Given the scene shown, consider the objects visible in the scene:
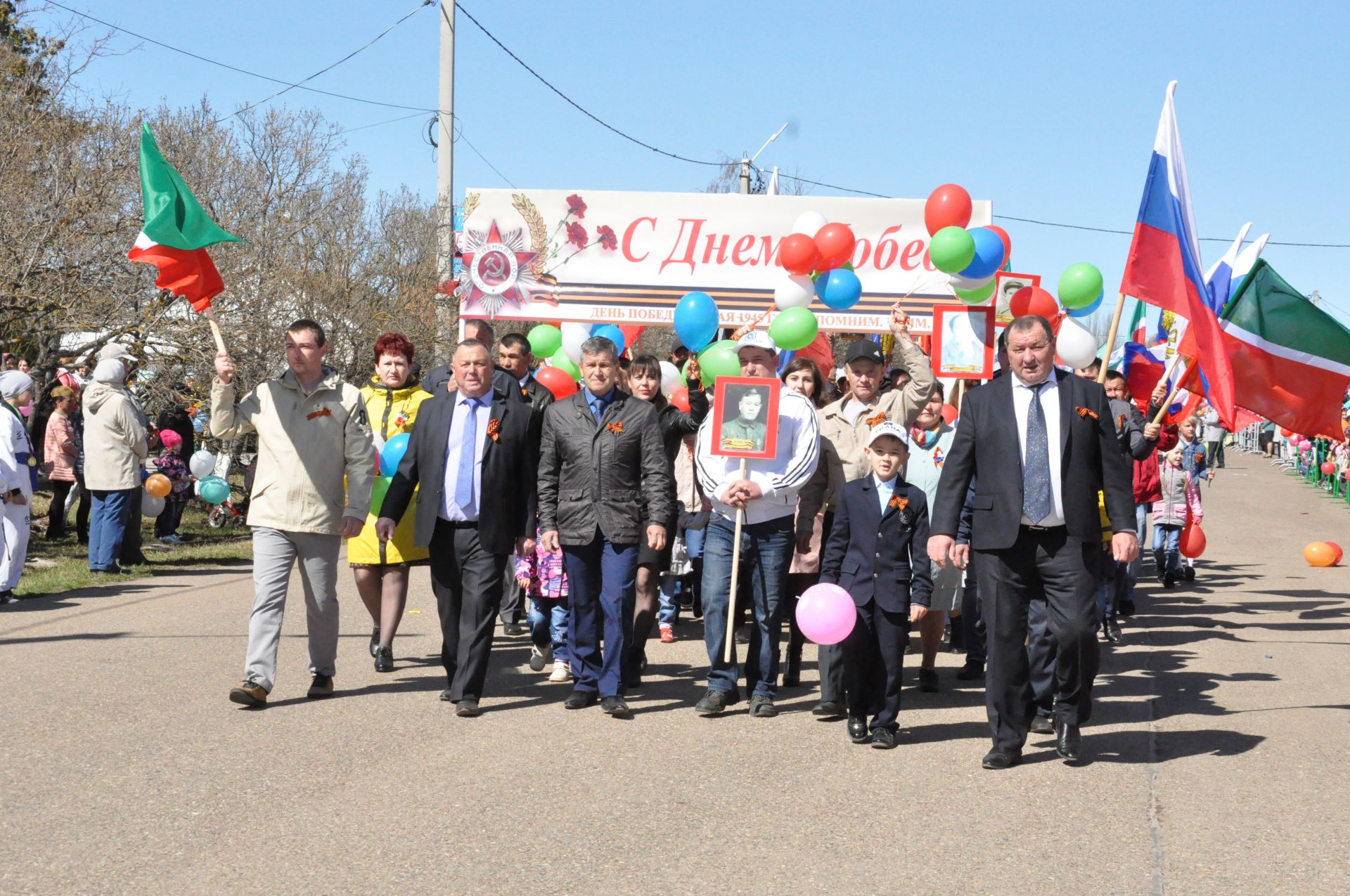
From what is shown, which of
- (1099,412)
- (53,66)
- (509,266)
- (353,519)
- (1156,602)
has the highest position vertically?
(53,66)

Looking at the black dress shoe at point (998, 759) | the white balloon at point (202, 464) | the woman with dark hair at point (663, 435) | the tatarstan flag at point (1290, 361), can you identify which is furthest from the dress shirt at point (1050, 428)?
the white balloon at point (202, 464)

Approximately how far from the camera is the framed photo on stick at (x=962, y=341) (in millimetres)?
9352

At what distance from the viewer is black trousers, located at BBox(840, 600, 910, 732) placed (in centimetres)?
707

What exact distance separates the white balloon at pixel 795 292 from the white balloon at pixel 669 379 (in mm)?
975

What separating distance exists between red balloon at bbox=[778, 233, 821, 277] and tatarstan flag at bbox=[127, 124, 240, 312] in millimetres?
4067

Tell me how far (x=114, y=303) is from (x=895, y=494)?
11.9 m

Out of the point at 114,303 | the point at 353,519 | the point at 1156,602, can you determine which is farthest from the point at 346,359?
the point at 353,519

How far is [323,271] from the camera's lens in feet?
74.5

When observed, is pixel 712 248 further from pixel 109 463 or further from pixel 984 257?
pixel 109 463

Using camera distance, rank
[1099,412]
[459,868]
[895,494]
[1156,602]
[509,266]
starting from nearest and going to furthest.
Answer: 1. [459,868]
2. [1099,412]
3. [895,494]
4. [1156,602]
5. [509,266]

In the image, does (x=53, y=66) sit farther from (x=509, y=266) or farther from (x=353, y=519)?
(x=353, y=519)

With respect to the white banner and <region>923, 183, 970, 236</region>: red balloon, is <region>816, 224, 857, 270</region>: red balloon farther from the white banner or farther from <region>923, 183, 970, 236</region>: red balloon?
the white banner

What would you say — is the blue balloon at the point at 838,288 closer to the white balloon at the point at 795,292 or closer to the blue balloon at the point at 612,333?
the white balloon at the point at 795,292

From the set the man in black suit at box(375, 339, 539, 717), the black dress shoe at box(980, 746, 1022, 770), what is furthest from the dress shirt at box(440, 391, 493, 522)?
the black dress shoe at box(980, 746, 1022, 770)
